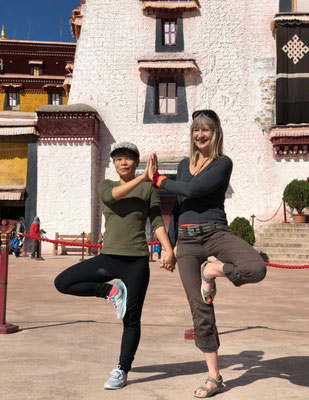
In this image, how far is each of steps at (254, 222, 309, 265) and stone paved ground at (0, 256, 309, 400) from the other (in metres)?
8.67

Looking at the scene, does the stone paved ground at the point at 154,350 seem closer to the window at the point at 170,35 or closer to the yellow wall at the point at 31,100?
the window at the point at 170,35

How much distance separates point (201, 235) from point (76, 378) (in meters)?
1.43

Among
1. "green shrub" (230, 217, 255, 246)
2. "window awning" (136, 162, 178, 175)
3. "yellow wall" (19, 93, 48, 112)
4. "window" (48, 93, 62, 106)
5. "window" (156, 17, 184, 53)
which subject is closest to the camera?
"green shrub" (230, 217, 255, 246)

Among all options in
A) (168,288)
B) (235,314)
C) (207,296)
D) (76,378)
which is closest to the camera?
(207,296)

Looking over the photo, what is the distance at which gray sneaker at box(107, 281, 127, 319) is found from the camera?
3730 mm

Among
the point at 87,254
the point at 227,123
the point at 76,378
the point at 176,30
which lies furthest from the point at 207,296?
the point at 176,30

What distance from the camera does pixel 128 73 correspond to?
22438 mm

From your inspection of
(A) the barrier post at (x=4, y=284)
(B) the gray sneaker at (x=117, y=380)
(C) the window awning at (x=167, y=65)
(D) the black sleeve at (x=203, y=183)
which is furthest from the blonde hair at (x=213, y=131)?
(C) the window awning at (x=167, y=65)

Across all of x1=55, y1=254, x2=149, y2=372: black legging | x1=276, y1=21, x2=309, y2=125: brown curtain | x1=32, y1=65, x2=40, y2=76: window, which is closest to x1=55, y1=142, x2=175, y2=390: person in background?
x1=55, y1=254, x2=149, y2=372: black legging

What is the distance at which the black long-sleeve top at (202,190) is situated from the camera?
11.7ft

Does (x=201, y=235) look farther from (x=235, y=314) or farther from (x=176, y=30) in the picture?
(x=176, y=30)

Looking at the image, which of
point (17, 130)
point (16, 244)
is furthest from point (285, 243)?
point (17, 130)

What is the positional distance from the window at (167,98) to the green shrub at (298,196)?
616 centimetres

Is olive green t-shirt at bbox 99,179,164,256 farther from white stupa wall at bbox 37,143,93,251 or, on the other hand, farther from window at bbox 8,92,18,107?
window at bbox 8,92,18,107
